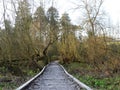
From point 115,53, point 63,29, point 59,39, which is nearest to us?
point 115,53

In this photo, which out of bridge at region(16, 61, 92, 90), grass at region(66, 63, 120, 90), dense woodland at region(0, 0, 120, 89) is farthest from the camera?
dense woodland at region(0, 0, 120, 89)

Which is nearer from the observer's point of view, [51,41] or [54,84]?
[54,84]

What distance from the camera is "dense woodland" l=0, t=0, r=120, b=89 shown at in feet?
70.5

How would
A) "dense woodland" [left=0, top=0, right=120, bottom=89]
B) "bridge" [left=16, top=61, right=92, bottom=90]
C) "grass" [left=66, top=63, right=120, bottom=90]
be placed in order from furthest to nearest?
"dense woodland" [left=0, top=0, right=120, bottom=89] → "bridge" [left=16, top=61, right=92, bottom=90] → "grass" [left=66, top=63, right=120, bottom=90]

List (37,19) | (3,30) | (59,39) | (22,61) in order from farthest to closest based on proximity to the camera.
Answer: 1. (59,39)
2. (37,19)
3. (22,61)
4. (3,30)

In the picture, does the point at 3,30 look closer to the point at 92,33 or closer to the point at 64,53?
the point at 92,33

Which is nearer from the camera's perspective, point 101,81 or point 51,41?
point 101,81

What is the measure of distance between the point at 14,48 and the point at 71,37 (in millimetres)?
→ 18145

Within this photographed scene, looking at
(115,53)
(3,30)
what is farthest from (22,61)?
(115,53)

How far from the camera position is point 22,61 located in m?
29.0

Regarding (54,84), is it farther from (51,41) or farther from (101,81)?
(51,41)

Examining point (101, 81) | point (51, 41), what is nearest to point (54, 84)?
point (101, 81)

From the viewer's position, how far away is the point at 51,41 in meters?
43.1

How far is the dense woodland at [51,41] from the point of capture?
846 inches
